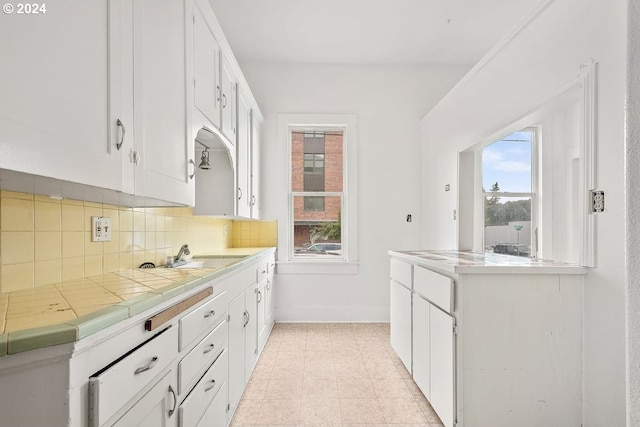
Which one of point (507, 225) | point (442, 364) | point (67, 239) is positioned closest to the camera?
point (67, 239)

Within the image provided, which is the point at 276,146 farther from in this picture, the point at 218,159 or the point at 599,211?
the point at 599,211

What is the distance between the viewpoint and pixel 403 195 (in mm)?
3852

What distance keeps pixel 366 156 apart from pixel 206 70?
2.28 m

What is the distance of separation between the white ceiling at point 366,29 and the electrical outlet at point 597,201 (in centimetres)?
187

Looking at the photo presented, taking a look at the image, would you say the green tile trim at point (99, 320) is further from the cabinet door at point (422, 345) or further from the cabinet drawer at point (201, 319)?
the cabinet door at point (422, 345)

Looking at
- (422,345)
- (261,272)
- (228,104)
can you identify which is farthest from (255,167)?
(422,345)

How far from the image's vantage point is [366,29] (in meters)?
3.13

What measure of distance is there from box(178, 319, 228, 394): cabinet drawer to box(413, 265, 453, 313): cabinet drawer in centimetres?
119

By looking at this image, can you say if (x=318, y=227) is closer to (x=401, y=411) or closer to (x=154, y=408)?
(x=401, y=411)

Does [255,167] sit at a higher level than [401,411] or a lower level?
higher

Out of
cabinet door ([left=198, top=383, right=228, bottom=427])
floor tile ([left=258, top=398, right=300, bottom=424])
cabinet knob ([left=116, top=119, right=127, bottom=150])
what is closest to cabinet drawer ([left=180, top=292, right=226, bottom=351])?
cabinet door ([left=198, top=383, right=228, bottom=427])

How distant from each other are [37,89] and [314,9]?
266cm

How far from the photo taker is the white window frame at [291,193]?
12.5ft

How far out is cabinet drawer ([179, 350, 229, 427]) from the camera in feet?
3.74
